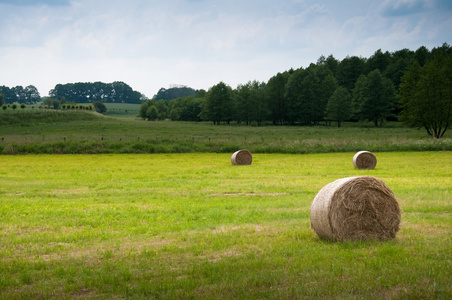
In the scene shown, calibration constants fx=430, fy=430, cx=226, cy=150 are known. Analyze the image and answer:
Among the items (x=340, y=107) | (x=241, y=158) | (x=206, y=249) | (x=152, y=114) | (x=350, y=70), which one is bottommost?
(x=241, y=158)

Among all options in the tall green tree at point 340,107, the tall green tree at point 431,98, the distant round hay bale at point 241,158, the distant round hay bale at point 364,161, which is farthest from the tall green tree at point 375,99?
the distant round hay bale at point 364,161

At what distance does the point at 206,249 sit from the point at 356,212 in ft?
12.1

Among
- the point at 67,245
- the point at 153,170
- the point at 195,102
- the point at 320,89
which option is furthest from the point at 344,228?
the point at 195,102

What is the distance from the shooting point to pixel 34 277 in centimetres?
793

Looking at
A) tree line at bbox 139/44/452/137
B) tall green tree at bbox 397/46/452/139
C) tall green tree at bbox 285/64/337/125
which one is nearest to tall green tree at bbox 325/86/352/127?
tree line at bbox 139/44/452/137

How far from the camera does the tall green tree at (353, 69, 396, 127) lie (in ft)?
337

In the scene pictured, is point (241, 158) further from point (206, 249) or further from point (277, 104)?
point (277, 104)

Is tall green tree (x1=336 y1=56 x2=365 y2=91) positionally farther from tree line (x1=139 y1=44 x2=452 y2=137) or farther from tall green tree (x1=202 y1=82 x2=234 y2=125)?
tall green tree (x1=202 y1=82 x2=234 y2=125)

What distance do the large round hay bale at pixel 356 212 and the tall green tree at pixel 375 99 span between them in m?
97.3

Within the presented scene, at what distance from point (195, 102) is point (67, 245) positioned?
144095 mm

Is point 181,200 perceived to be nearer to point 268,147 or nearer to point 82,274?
point 82,274

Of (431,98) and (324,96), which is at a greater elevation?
(324,96)

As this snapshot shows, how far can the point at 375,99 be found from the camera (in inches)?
4038

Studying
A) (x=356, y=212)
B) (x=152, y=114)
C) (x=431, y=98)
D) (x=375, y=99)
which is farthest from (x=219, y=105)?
(x=356, y=212)
